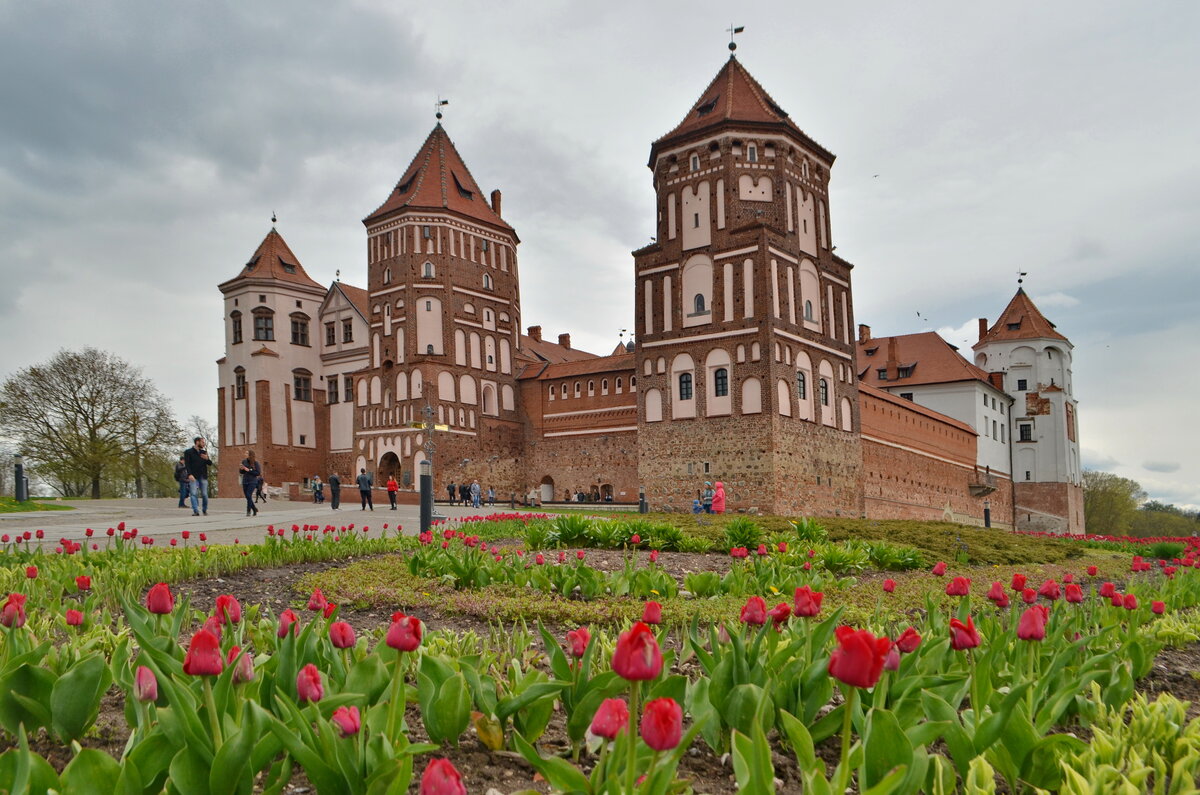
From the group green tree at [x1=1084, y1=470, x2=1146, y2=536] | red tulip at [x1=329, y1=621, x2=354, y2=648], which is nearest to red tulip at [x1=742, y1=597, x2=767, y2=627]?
red tulip at [x1=329, y1=621, x2=354, y2=648]

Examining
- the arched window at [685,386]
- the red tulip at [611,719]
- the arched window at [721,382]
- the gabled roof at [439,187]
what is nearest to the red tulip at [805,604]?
the red tulip at [611,719]

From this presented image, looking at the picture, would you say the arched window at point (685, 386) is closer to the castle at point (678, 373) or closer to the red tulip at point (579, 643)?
the castle at point (678, 373)

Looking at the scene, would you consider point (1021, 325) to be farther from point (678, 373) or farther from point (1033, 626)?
point (1033, 626)

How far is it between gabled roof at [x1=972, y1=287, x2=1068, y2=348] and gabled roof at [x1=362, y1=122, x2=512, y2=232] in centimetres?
3700

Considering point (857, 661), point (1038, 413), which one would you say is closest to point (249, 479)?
point (857, 661)

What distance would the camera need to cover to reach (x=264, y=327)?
45.1m

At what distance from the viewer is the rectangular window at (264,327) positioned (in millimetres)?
44844

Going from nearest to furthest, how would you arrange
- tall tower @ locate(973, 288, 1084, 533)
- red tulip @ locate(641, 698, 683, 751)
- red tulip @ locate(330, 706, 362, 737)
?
red tulip @ locate(641, 698, 683, 751)
red tulip @ locate(330, 706, 362, 737)
tall tower @ locate(973, 288, 1084, 533)

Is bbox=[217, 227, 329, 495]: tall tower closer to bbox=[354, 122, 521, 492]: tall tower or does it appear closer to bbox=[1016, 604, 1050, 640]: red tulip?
bbox=[354, 122, 521, 492]: tall tower

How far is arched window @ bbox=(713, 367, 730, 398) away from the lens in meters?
32.9

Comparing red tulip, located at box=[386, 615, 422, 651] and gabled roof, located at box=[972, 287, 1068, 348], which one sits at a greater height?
gabled roof, located at box=[972, 287, 1068, 348]

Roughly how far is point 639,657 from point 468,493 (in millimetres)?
38225

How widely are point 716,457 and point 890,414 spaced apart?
13.6m

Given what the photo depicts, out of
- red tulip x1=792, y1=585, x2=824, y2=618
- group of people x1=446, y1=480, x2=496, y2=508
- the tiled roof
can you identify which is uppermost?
the tiled roof
